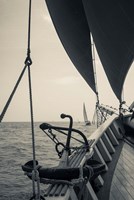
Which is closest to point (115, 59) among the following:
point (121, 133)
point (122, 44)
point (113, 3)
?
point (122, 44)

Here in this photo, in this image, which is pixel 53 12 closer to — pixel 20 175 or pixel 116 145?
pixel 116 145

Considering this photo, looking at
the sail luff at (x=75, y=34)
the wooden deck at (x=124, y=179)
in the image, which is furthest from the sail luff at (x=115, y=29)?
the sail luff at (x=75, y=34)

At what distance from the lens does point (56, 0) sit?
9.84 m

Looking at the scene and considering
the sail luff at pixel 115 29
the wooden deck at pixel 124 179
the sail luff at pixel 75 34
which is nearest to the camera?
the sail luff at pixel 115 29

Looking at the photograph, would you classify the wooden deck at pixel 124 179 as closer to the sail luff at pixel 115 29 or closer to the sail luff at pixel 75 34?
the sail luff at pixel 115 29

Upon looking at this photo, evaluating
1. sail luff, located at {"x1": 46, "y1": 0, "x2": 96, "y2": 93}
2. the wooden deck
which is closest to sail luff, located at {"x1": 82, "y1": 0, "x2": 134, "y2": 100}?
the wooden deck

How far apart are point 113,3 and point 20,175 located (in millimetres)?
14132

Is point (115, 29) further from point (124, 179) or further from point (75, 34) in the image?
point (75, 34)

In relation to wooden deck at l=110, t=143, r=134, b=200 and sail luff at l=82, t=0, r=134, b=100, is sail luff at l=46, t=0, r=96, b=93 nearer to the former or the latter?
sail luff at l=82, t=0, r=134, b=100

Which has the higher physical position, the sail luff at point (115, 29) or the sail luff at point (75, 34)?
the sail luff at point (75, 34)

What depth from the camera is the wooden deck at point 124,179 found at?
437 centimetres

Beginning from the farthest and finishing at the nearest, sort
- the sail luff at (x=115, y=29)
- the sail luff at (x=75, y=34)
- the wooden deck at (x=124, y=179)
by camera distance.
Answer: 1. the sail luff at (x=75, y=34)
2. the wooden deck at (x=124, y=179)
3. the sail luff at (x=115, y=29)

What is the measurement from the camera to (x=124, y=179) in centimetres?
516

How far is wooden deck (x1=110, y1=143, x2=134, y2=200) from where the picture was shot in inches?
172
